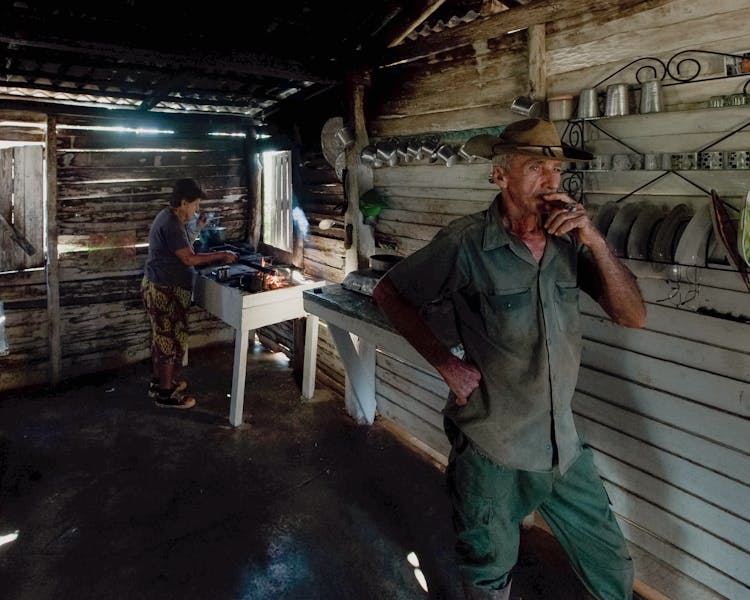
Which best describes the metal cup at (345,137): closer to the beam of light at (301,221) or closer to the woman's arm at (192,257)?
the beam of light at (301,221)

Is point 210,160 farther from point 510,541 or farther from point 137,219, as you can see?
point 510,541

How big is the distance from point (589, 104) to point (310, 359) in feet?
14.5

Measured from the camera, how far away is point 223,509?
4.22m

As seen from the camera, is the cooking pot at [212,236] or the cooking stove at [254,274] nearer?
the cooking stove at [254,274]

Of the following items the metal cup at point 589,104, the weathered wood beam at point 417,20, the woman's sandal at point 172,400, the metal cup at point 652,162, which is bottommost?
the woman's sandal at point 172,400

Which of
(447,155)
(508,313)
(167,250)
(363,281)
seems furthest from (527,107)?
(167,250)

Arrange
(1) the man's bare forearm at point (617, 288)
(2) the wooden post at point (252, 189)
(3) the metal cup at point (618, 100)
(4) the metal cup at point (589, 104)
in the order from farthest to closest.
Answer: (2) the wooden post at point (252, 189)
(4) the metal cup at point (589, 104)
(3) the metal cup at point (618, 100)
(1) the man's bare forearm at point (617, 288)

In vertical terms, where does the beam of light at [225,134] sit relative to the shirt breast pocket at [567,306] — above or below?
above

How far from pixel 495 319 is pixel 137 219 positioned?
6633 mm

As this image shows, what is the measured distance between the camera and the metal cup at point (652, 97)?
2699 millimetres

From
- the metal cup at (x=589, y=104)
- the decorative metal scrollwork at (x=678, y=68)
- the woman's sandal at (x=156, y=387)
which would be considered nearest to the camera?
the decorative metal scrollwork at (x=678, y=68)

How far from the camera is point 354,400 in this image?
5777mm

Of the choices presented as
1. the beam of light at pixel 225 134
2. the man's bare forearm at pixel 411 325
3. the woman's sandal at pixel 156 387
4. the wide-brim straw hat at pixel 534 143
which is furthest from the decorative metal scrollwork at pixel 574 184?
the beam of light at pixel 225 134

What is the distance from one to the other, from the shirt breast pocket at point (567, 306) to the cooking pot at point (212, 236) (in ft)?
21.0
